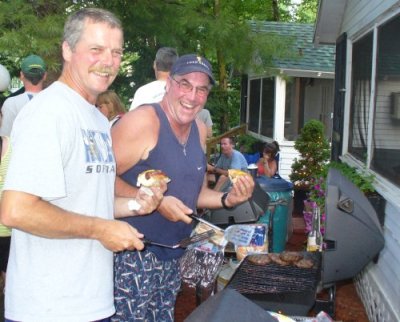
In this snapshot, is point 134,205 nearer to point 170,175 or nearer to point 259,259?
point 170,175

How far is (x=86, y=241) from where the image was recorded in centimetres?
192

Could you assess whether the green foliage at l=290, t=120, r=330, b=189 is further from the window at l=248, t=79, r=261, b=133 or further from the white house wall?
the window at l=248, t=79, r=261, b=133

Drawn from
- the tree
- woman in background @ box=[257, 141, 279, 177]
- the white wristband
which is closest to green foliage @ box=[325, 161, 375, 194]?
the white wristband

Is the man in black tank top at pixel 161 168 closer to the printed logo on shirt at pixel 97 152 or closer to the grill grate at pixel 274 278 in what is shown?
the printed logo on shirt at pixel 97 152

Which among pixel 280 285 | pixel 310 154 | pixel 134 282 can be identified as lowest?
pixel 280 285

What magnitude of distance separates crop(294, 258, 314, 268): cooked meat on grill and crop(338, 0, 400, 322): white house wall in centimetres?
77

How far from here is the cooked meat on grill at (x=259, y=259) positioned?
379 cm

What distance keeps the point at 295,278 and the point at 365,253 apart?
645mm

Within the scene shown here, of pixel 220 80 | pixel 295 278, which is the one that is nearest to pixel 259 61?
pixel 295 278

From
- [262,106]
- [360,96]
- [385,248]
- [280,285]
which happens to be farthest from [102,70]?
[262,106]

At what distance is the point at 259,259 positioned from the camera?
385cm

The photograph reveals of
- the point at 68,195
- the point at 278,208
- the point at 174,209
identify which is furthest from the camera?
the point at 278,208

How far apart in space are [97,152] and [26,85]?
340 centimetres

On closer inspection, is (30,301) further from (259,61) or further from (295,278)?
(259,61)
